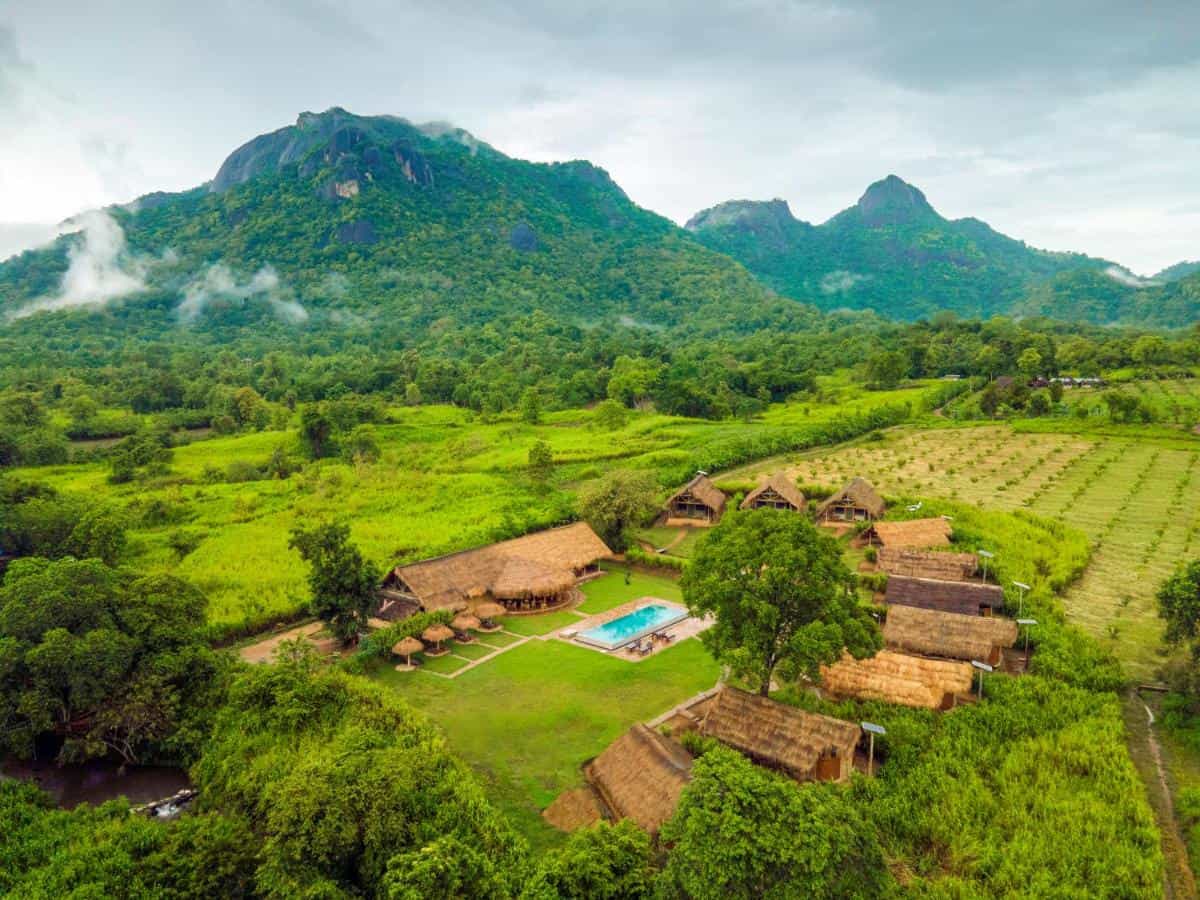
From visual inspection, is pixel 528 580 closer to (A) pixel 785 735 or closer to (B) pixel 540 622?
(B) pixel 540 622

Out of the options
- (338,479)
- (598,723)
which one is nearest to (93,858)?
(598,723)

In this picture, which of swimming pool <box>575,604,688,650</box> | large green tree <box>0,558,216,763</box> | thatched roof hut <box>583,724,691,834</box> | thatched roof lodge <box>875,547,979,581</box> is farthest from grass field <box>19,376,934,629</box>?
thatched roof hut <box>583,724,691,834</box>

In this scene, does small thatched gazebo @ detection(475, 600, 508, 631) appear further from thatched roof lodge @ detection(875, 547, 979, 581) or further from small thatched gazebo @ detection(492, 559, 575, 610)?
thatched roof lodge @ detection(875, 547, 979, 581)

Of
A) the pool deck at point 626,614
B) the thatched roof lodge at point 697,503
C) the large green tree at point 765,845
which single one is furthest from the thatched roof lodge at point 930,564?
the large green tree at point 765,845

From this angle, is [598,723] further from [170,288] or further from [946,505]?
[170,288]

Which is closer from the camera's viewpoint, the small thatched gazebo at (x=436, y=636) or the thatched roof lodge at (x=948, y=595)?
the small thatched gazebo at (x=436, y=636)

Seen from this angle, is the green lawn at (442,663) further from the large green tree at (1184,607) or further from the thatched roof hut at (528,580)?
the large green tree at (1184,607)

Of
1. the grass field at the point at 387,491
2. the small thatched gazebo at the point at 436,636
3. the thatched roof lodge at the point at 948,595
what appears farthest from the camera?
the grass field at the point at 387,491
